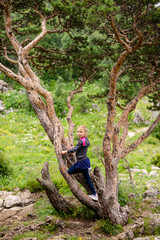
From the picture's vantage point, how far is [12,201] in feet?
22.3

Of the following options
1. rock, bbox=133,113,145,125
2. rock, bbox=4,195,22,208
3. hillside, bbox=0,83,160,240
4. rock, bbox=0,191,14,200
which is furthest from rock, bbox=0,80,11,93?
rock, bbox=4,195,22,208

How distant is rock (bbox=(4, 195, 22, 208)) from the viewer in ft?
22.0

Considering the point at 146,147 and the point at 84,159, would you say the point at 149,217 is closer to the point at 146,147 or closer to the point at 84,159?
the point at 84,159

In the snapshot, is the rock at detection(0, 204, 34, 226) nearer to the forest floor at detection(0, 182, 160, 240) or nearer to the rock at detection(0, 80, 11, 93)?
the forest floor at detection(0, 182, 160, 240)

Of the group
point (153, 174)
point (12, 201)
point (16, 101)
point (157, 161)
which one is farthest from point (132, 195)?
point (16, 101)

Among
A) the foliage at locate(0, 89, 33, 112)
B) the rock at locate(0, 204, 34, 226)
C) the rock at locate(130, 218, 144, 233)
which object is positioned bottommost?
the rock at locate(130, 218, 144, 233)

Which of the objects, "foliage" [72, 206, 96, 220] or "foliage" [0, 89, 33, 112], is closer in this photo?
"foliage" [72, 206, 96, 220]

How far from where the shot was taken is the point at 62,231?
15.6 feet

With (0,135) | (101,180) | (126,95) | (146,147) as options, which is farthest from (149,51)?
(0,135)

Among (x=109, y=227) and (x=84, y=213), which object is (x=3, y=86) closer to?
(x=84, y=213)

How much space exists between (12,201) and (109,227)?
3.39 m

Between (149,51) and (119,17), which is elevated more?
(119,17)

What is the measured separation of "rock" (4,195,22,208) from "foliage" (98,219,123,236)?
3069mm

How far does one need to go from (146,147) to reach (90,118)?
478cm
